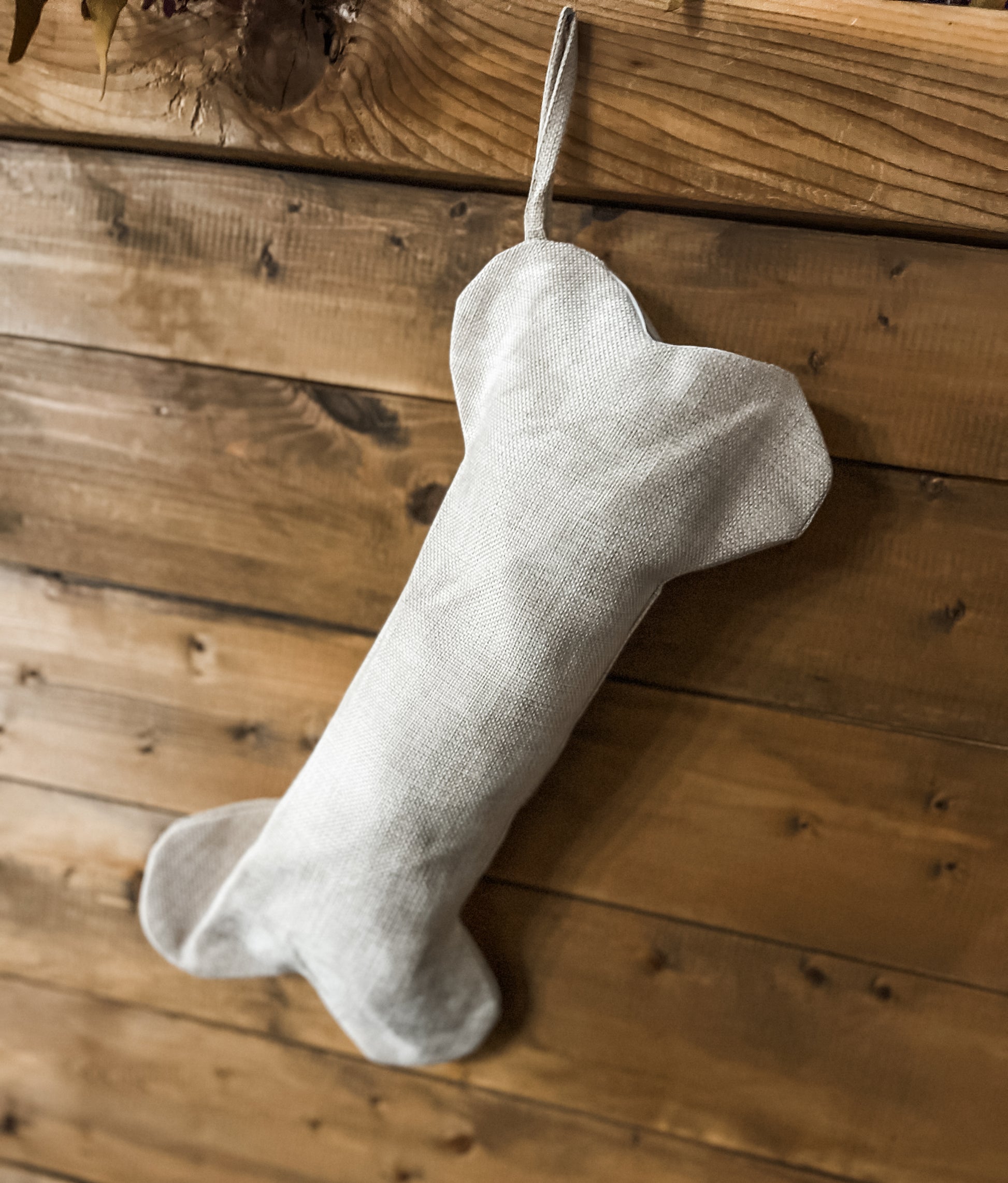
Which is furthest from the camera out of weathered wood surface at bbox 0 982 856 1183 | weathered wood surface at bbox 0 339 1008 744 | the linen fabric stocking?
weathered wood surface at bbox 0 982 856 1183

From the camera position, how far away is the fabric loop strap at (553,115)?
59cm

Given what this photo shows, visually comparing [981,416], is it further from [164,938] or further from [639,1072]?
[164,938]

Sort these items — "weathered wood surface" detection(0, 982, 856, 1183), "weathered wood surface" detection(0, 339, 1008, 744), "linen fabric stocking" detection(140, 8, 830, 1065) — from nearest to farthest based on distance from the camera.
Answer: "linen fabric stocking" detection(140, 8, 830, 1065)
"weathered wood surface" detection(0, 339, 1008, 744)
"weathered wood surface" detection(0, 982, 856, 1183)

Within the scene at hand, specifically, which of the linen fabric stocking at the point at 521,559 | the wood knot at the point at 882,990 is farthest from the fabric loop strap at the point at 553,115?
the wood knot at the point at 882,990

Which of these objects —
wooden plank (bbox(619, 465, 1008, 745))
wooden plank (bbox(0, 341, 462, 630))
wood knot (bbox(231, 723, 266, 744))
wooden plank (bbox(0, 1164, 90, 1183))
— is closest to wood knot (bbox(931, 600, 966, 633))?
wooden plank (bbox(619, 465, 1008, 745))

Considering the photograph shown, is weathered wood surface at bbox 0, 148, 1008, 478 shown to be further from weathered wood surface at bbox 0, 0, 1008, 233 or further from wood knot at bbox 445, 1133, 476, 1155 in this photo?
wood knot at bbox 445, 1133, 476, 1155

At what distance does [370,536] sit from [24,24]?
1.48ft

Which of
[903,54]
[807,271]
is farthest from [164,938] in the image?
[903,54]

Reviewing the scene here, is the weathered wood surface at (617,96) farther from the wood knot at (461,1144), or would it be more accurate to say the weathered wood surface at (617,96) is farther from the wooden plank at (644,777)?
the wood knot at (461,1144)

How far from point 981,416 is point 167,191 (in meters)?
0.70

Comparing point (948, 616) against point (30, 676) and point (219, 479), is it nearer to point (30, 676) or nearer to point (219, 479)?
point (219, 479)

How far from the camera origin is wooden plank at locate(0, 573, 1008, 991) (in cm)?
68

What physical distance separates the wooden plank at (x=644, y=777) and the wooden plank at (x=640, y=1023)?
0.10 ft

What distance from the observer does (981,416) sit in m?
0.62
